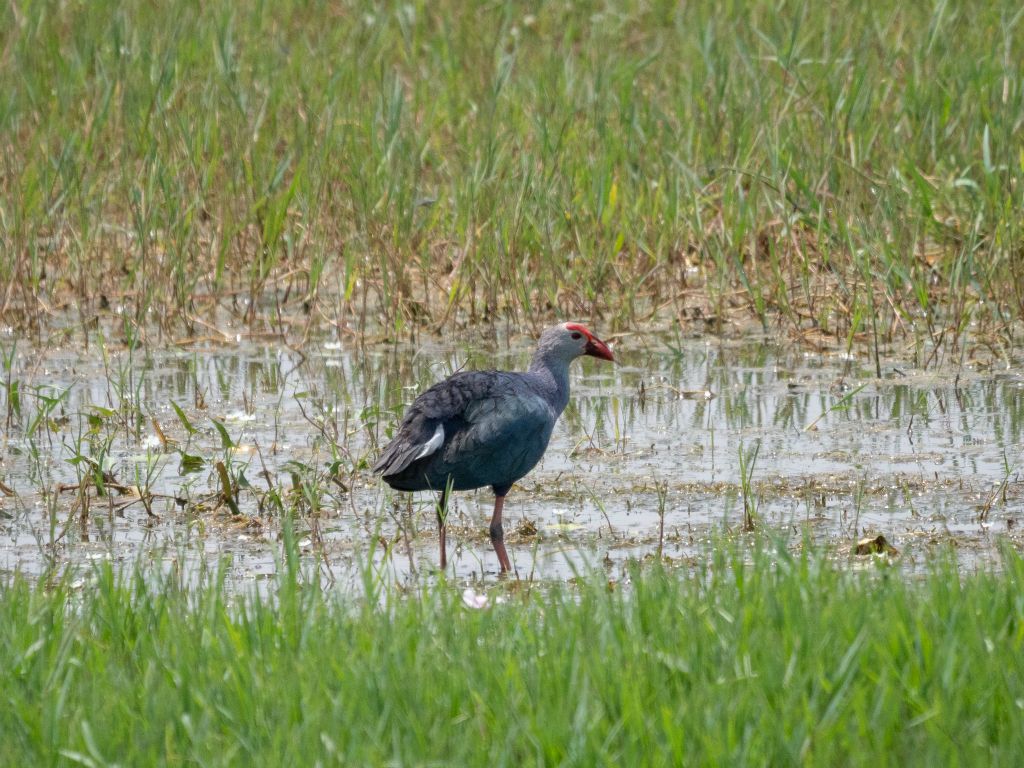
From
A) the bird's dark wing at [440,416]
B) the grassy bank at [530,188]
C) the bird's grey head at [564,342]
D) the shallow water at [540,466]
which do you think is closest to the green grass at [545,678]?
the shallow water at [540,466]

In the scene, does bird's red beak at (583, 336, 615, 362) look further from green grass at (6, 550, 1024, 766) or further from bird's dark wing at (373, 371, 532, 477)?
green grass at (6, 550, 1024, 766)

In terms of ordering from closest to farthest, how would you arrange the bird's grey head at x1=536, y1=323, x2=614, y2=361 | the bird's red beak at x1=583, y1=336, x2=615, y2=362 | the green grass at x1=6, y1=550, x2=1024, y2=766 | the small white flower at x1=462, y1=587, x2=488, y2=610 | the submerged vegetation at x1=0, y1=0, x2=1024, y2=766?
the green grass at x1=6, y1=550, x2=1024, y2=766 → the submerged vegetation at x1=0, y1=0, x2=1024, y2=766 → the small white flower at x1=462, y1=587, x2=488, y2=610 → the bird's grey head at x1=536, y1=323, x2=614, y2=361 → the bird's red beak at x1=583, y1=336, x2=615, y2=362

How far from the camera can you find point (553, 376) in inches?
248

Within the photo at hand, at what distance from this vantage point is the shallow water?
5.73 metres

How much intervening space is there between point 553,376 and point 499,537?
0.89 m

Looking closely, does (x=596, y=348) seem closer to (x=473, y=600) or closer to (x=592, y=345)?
(x=592, y=345)

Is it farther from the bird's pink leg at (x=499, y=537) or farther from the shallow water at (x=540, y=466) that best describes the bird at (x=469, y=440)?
the shallow water at (x=540, y=466)

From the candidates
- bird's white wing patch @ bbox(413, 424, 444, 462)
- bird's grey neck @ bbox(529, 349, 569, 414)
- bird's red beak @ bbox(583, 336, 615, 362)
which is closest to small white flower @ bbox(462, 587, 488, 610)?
bird's white wing patch @ bbox(413, 424, 444, 462)

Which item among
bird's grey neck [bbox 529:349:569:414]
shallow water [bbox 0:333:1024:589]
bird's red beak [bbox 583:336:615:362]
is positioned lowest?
shallow water [bbox 0:333:1024:589]

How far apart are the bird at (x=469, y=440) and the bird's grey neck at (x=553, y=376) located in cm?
34

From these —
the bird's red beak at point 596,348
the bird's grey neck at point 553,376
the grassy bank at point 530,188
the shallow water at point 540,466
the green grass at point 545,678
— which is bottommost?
the green grass at point 545,678

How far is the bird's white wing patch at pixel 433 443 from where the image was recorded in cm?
553

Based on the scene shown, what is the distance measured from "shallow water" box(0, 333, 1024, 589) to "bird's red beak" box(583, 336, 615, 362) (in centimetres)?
44

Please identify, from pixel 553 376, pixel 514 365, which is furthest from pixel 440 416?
pixel 514 365
